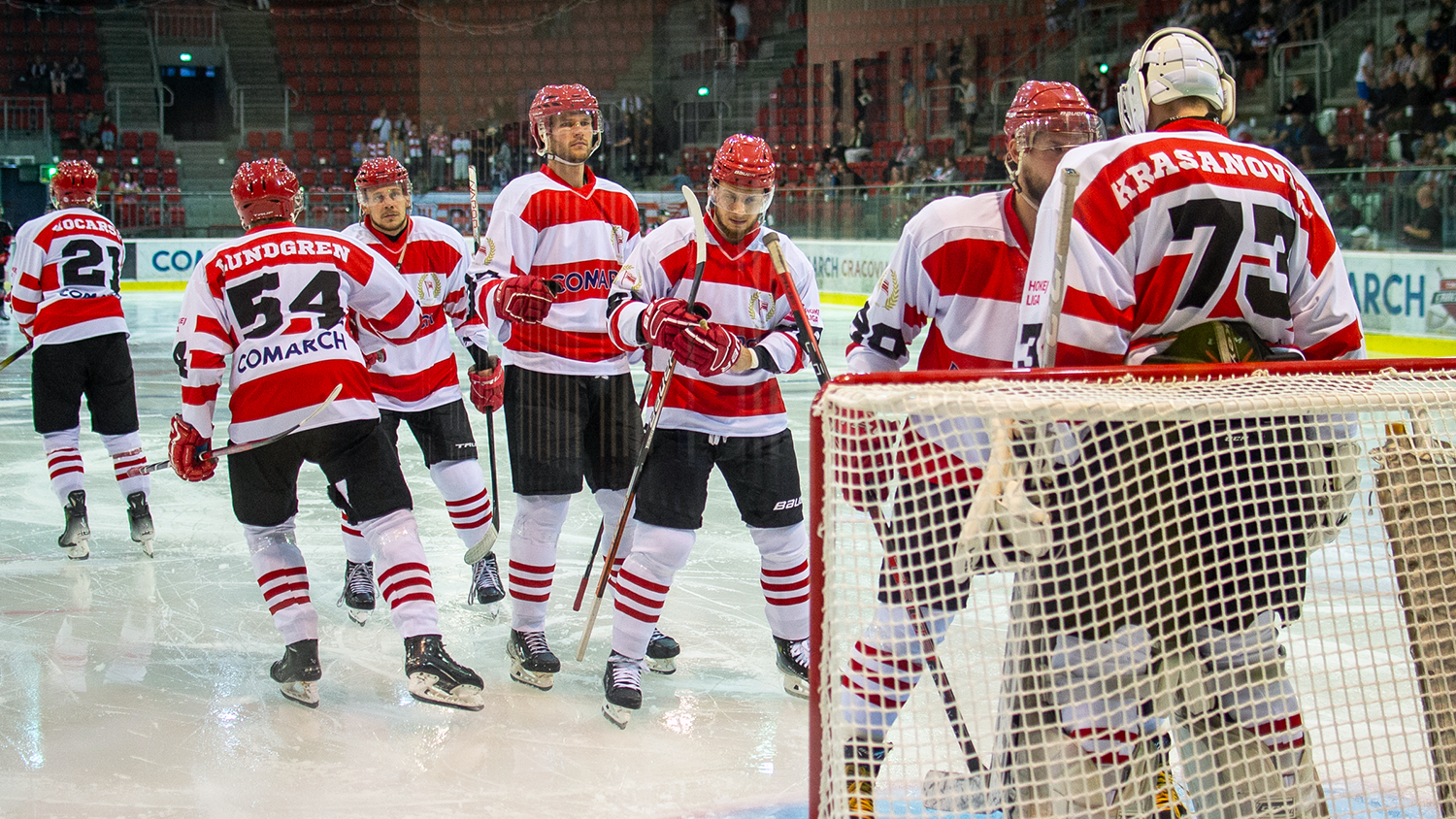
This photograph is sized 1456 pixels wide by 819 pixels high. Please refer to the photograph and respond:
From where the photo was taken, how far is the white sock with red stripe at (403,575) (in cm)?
264

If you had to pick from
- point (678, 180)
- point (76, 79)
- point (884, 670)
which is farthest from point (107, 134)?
point (884, 670)

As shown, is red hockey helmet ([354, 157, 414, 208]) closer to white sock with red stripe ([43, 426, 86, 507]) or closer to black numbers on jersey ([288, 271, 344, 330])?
black numbers on jersey ([288, 271, 344, 330])

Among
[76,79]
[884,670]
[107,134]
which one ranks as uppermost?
[76,79]

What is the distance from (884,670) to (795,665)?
957mm

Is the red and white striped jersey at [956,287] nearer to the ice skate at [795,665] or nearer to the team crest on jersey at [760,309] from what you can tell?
the team crest on jersey at [760,309]

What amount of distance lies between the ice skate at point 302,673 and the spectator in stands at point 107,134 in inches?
576

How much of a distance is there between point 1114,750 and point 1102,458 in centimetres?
36

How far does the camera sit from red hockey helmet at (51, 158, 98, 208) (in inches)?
161

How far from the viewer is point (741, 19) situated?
1636 cm

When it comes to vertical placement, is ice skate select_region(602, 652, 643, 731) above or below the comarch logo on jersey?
below

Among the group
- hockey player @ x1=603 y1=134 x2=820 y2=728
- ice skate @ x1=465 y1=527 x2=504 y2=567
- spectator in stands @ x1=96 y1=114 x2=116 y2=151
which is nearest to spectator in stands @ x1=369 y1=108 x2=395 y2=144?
spectator in stands @ x1=96 y1=114 x2=116 y2=151

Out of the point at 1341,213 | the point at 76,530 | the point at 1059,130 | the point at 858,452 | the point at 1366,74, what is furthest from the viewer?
the point at 1366,74

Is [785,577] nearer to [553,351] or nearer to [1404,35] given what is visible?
[553,351]

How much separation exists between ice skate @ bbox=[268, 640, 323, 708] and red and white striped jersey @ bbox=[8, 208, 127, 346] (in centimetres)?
192
